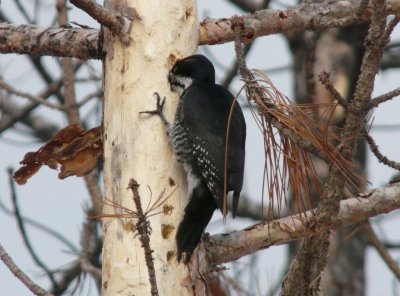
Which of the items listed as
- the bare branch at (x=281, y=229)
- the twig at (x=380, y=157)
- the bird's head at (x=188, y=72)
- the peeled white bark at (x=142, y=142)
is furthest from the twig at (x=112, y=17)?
the twig at (x=380, y=157)

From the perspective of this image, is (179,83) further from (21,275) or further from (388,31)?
(388,31)

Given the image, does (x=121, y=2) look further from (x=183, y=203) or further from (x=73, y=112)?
(x=73, y=112)

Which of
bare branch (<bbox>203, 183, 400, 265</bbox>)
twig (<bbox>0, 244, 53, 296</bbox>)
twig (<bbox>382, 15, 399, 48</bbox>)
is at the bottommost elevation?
twig (<bbox>0, 244, 53, 296</bbox>)

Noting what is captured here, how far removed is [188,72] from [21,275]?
44.1 inches

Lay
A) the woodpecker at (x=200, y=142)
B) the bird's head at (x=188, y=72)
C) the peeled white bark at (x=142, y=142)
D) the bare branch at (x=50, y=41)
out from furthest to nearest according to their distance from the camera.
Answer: the bare branch at (x=50, y=41) < the bird's head at (x=188, y=72) < the woodpecker at (x=200, y=142) < the peeled white bark at (x=142, y=142)

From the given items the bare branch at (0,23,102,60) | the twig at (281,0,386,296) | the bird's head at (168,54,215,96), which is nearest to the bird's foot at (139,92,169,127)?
the bird's head at (168,54,215,96)

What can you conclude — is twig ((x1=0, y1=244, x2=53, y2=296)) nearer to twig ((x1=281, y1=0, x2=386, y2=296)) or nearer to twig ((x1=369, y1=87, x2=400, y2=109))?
twig ((x1=281, y1=0, x2=386, y2=296))

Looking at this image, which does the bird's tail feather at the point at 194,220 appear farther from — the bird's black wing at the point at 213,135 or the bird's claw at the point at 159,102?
the bird's claw at the point at 159,102

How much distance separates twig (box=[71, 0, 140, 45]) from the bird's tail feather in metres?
0.67

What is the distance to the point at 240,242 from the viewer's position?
12.1 ft

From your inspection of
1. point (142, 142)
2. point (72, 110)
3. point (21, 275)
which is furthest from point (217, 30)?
point (72, 110)

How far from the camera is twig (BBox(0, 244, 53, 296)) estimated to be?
3.33 meters

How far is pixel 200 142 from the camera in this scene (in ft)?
13.6

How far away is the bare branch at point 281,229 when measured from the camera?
12.1ft
